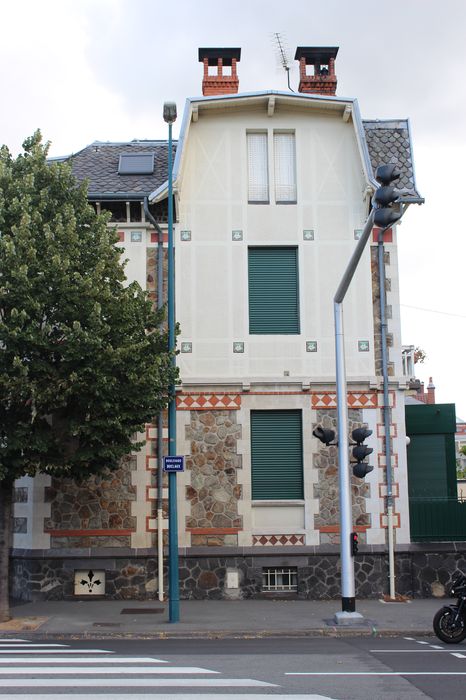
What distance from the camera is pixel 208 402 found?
19.9 meters

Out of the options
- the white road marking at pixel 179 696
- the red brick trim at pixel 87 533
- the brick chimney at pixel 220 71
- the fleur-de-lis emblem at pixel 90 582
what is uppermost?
the brick chimney at pixel 220 71

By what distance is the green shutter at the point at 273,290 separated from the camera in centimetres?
2045

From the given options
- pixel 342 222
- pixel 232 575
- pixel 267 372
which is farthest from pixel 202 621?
pixel 342 222

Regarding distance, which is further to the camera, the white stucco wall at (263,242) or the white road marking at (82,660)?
the white stucco wall at (263,242)

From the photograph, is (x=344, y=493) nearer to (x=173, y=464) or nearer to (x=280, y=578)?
(x=173, y=464)

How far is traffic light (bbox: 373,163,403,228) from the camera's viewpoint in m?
12.0

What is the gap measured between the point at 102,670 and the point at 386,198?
24.9 feet

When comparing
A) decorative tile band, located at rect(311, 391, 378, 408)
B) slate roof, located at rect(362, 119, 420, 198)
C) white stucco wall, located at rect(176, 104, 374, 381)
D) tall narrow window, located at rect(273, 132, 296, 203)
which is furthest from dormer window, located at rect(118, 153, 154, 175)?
decorative tile band, located at rect(311, 391, 378, 408)

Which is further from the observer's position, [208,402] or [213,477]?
[208,402]

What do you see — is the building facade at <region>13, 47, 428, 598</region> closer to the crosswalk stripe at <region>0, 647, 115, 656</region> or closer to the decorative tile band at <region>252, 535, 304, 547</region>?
the decorative tile band at <region>252, 535, 304, 547</region>

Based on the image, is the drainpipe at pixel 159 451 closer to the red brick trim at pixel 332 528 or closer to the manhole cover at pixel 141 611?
the manhole cover at pixel 141 611

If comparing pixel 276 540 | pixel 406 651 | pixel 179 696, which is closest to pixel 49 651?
pixel 179 696

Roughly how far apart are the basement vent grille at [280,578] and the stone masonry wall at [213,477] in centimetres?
113

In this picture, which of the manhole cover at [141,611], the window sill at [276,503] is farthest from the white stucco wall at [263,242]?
the manhole cover at [141,611]
